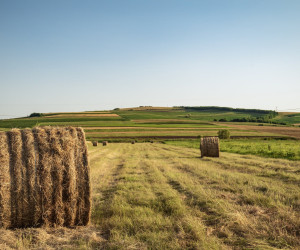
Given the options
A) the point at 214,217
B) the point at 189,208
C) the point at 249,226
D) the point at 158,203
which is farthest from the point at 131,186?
the point at 249,226

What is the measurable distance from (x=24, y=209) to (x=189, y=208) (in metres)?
4.07

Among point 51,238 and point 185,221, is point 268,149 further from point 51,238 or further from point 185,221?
point 51,238

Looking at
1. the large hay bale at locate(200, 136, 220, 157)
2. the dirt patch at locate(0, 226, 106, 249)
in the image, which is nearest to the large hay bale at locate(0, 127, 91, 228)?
the dirt patch at locate(0, 226, 106, 249)

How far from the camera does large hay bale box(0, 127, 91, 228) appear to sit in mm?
5547

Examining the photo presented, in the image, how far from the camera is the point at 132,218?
5613mm

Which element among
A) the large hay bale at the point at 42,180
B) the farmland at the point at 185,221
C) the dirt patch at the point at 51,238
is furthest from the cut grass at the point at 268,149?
the dirt patch at the point at 51,238

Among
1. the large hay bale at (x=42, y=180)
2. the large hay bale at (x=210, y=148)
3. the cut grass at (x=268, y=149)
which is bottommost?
the cut grass at (x=268, y=149)

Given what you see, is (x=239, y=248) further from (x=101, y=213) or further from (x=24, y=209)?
(x=24, y=209)

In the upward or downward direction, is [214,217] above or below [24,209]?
below

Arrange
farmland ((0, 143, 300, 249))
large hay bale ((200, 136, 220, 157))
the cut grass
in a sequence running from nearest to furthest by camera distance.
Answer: farmland ((0, 143, 300, 249))
the cut grass
large hay bale ((200, 136, 220, 157))

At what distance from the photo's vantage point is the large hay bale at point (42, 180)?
5.55m

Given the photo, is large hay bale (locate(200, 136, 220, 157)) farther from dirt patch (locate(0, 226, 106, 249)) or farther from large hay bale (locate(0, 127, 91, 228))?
dirt patch (locate(0, 226, 106, 249))

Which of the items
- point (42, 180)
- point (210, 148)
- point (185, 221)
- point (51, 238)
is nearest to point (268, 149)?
point (210, 148)

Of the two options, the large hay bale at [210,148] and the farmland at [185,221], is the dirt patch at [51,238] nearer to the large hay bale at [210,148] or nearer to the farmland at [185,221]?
the farmland at [185,221]
